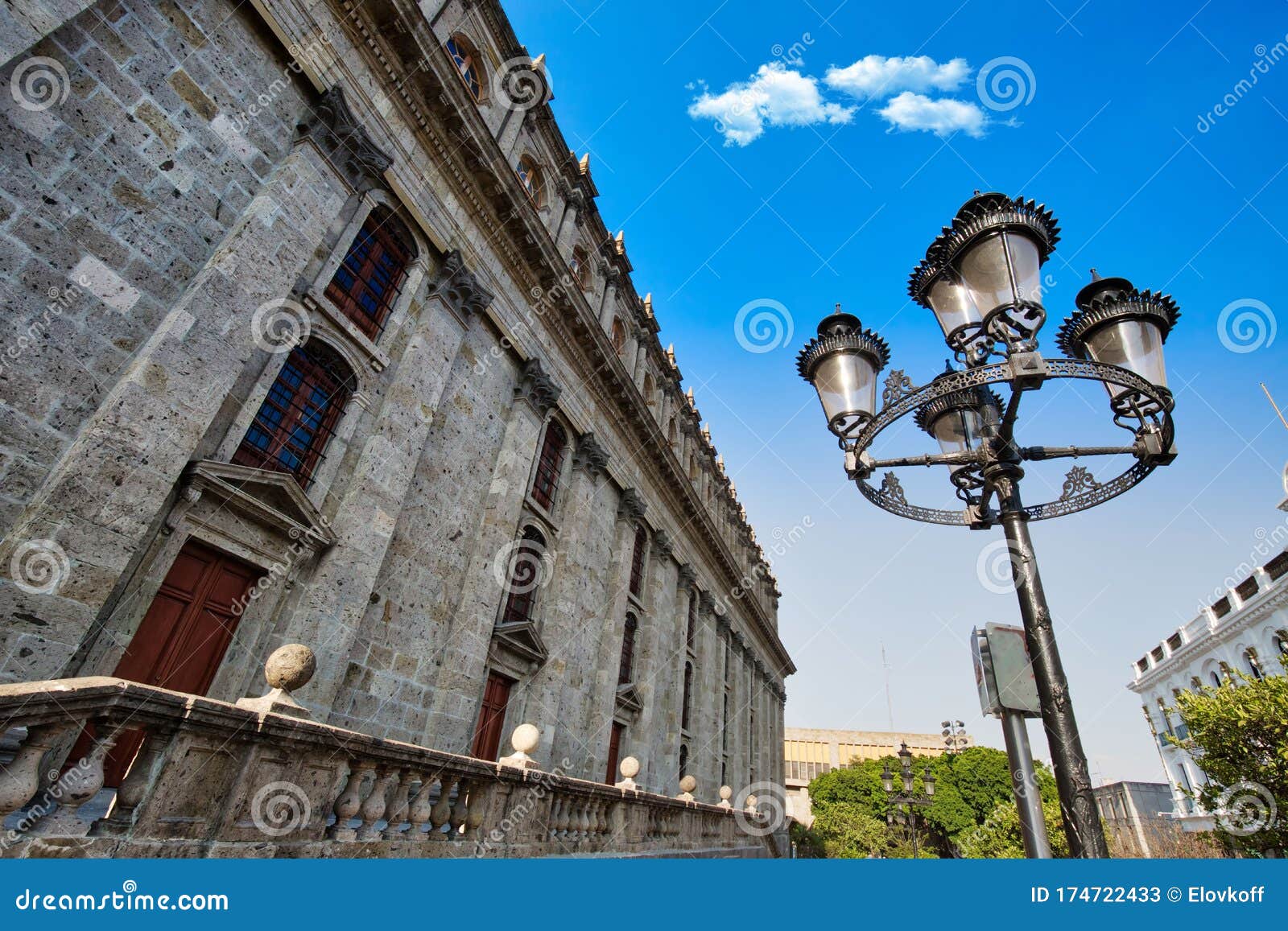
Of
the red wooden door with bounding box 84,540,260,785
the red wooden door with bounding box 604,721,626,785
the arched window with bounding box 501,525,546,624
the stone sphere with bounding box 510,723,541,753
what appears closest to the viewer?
the red wooden door with bounding box 84,540,260,785

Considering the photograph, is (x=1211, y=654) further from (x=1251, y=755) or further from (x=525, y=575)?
(x=525, y=575)

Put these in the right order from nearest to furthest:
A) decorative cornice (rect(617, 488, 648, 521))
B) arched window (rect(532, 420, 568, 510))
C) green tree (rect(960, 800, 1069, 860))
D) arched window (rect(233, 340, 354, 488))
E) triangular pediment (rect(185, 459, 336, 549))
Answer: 1. triangular pediment (rect(185, 459, 336, 549))
2. arched window (rect(233, 340, 354, 488))
3. arched window (rect(532, 420, 568, 510))
4. decorative cornice (rect(617, 488, 648, 521))
5. green tree (rect(960, 800, 1069, 860))

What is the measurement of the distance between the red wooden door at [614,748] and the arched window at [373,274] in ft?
40.8

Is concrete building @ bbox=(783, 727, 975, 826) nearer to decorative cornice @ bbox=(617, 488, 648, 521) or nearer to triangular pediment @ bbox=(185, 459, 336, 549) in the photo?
decorative cornice @ bbox=(617, 488, 648, 521)

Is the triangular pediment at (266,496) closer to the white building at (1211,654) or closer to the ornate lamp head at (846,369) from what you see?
the ornate lamp head at (846,369)

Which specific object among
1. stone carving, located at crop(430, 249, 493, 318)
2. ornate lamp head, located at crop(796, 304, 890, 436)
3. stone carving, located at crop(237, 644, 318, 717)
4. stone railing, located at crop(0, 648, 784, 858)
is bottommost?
stone railing, located at crop(0, 648, 784, 858)

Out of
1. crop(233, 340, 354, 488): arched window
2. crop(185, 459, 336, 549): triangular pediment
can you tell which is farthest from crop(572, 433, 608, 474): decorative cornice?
crop(185, 459, 336, 549): triangular pediment

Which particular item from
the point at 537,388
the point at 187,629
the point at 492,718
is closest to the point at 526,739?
the point at 187,629

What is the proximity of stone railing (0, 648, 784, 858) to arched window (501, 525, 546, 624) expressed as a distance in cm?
649

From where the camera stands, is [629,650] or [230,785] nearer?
[230,785]

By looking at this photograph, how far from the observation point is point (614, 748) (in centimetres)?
1727

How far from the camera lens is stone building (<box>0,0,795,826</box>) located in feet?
19.7

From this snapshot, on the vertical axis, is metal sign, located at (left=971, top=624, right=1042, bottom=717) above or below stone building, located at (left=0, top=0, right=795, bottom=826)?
below

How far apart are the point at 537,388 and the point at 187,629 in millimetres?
8189
